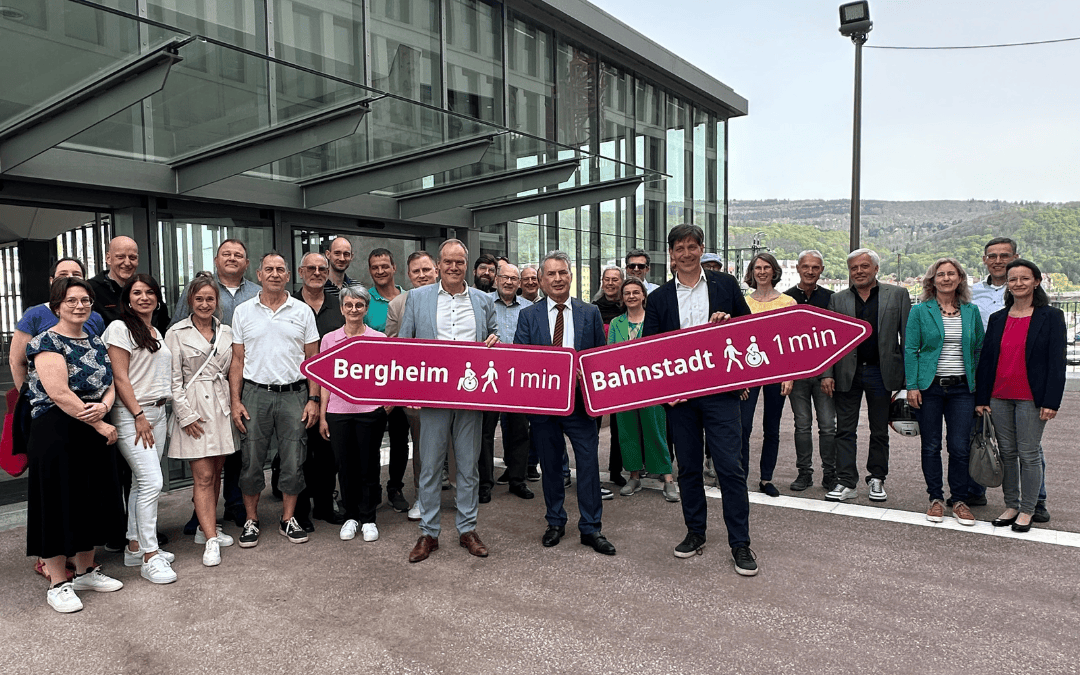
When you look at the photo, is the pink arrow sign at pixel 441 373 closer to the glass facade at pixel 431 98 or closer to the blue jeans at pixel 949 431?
the glass facade at pixel 431 98

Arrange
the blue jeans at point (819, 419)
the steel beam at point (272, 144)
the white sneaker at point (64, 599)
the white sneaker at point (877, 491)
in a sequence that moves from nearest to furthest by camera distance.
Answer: the white sneaker at point (64, 599), the white sneaker at point (877, 491), the blue jeans at point (819, 419), the steel beam at point (272, 144)

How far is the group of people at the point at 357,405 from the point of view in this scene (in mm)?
3945

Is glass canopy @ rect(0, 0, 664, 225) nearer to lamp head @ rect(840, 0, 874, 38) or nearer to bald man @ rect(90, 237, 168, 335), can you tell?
bald man @ rect(90, 237, 168, 335)

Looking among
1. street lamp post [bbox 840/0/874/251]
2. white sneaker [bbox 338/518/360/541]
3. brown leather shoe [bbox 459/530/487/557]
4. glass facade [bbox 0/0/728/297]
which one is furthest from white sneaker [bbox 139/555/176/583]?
street lamp post [bbox 840/0/874/251]

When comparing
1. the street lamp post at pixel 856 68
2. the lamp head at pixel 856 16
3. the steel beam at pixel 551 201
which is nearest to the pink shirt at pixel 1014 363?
the steel beam at pixel 551 201

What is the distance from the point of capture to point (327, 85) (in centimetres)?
600

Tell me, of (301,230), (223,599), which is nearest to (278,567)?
(223,599)

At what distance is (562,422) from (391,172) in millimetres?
4040

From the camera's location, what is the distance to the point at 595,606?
12.1 feet

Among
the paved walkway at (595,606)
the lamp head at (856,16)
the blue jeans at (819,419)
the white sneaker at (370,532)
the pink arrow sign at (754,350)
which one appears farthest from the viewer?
the lamp head at (856,16)

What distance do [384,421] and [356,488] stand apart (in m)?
0.50

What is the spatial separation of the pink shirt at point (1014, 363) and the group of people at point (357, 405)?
1 centimetres

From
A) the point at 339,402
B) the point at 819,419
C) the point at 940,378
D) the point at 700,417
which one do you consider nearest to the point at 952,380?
the point at 940,378

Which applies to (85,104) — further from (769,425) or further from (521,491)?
(769,425)
